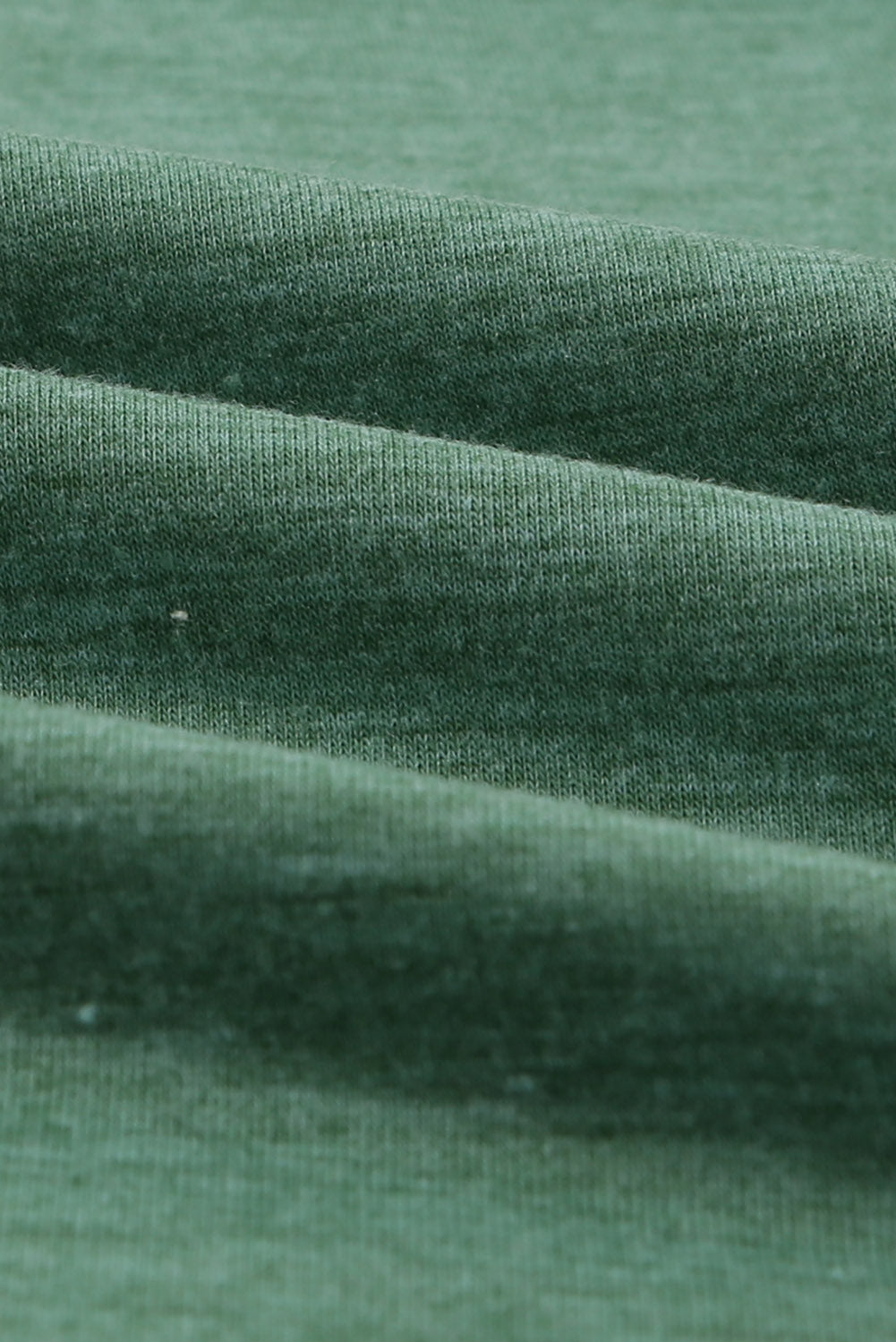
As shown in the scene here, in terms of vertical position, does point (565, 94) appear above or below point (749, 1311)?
above

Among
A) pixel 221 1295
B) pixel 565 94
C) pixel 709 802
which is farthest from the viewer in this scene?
pixel 565 94

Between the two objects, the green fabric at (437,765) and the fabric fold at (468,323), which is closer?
the green fabric at (437,765)

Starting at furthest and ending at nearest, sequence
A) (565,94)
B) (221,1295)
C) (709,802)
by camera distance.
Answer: (565,94)
(709,802)
(221,1295)

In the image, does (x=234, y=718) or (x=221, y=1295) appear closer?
(x=221, y=1295)

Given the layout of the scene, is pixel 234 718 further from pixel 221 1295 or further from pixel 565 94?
pixel 565 94

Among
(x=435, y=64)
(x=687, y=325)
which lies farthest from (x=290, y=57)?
(x=687, y=325)

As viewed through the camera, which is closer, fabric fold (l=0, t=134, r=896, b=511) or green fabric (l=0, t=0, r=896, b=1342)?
green fabric (l=0, t=0, r=896, b=1342)
